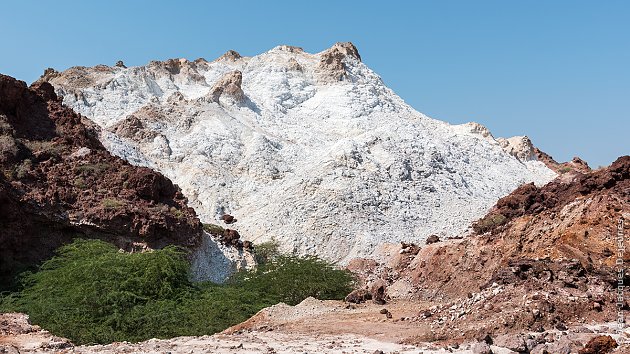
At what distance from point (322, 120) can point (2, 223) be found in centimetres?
2333

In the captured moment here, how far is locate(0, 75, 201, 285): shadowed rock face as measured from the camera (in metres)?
21.2

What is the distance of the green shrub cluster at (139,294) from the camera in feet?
50.6

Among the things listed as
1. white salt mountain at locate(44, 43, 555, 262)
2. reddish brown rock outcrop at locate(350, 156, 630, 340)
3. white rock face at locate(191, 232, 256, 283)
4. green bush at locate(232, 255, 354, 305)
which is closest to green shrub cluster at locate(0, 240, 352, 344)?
green bush at locate(232, 255, 354, 305)

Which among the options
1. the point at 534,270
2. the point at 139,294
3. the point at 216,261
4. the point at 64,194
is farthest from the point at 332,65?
the point at 534,270

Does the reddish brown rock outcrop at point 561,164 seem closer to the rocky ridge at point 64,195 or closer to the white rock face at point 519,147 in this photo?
the white rock face at point 519,147

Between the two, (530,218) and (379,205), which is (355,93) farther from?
(530,218)

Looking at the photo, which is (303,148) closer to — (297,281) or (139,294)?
(297,281)

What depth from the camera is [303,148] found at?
37.3 metres

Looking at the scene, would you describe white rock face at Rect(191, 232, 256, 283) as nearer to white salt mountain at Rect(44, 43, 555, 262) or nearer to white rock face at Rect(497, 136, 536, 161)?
white salt mountain at Rect(44, 43, 555, 262)

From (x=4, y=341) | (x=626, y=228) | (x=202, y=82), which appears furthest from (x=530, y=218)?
(x=202, y=82)

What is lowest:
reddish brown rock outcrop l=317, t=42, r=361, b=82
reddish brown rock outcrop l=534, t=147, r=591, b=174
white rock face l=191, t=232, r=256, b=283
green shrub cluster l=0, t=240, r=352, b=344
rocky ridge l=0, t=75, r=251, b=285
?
green shrub cluster l=0, t=240, r=352, b=344

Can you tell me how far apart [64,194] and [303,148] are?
16.5 metres

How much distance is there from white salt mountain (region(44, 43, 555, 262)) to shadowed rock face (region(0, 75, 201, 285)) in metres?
5.40

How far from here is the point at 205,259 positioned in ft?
81.5
